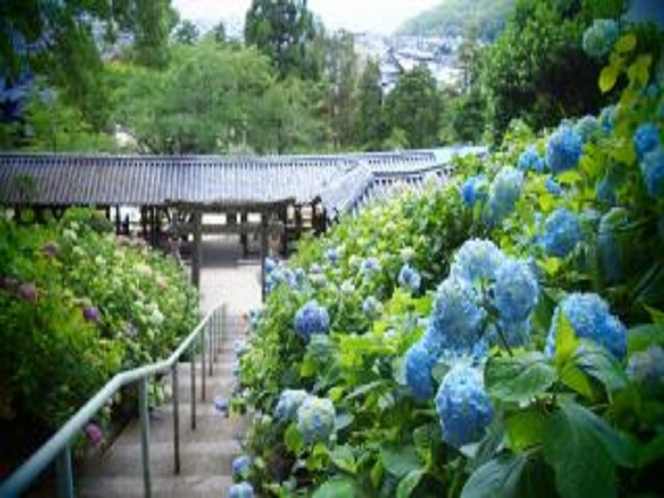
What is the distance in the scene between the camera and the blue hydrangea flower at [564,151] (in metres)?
2.38

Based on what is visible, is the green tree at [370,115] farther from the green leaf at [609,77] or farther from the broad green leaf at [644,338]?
the broad green leaf at [644,338]

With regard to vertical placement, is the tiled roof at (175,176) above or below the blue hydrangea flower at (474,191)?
below

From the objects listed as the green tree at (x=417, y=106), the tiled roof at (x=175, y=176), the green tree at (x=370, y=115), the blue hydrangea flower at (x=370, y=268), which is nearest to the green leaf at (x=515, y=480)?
the blue hydrangea flower at (x=370, y=268)

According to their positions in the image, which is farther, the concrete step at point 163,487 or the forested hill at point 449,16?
the forested hill at point 449,16

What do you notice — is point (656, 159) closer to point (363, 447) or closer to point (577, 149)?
point (577, 149)

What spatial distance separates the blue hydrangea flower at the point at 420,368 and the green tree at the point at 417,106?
105ft

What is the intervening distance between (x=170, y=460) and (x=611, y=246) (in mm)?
3866

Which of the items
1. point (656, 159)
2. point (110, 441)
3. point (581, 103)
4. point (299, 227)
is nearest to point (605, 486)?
point (656, 159)

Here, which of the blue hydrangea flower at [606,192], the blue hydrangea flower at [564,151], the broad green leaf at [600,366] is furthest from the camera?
the blue hydrangea flower at [564,151]

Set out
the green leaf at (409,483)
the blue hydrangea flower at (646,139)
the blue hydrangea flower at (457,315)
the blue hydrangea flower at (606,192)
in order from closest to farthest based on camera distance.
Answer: the blue hydrangea flower at (457,315), the green leaf at (409,483), the blue hydrangea flower at (646,139), the blue hydrangea flower at (606,192)

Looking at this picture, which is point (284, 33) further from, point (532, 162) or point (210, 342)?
point (532, 162)

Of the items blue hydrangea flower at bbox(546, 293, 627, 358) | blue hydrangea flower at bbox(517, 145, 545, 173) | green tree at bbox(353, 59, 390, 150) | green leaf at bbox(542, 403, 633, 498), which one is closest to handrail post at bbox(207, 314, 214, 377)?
blue hydrangea flower at bbox(517, 145, 545, 173)

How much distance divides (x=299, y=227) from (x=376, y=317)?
822 inches

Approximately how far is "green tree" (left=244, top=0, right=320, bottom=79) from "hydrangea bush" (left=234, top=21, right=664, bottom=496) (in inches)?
1312
